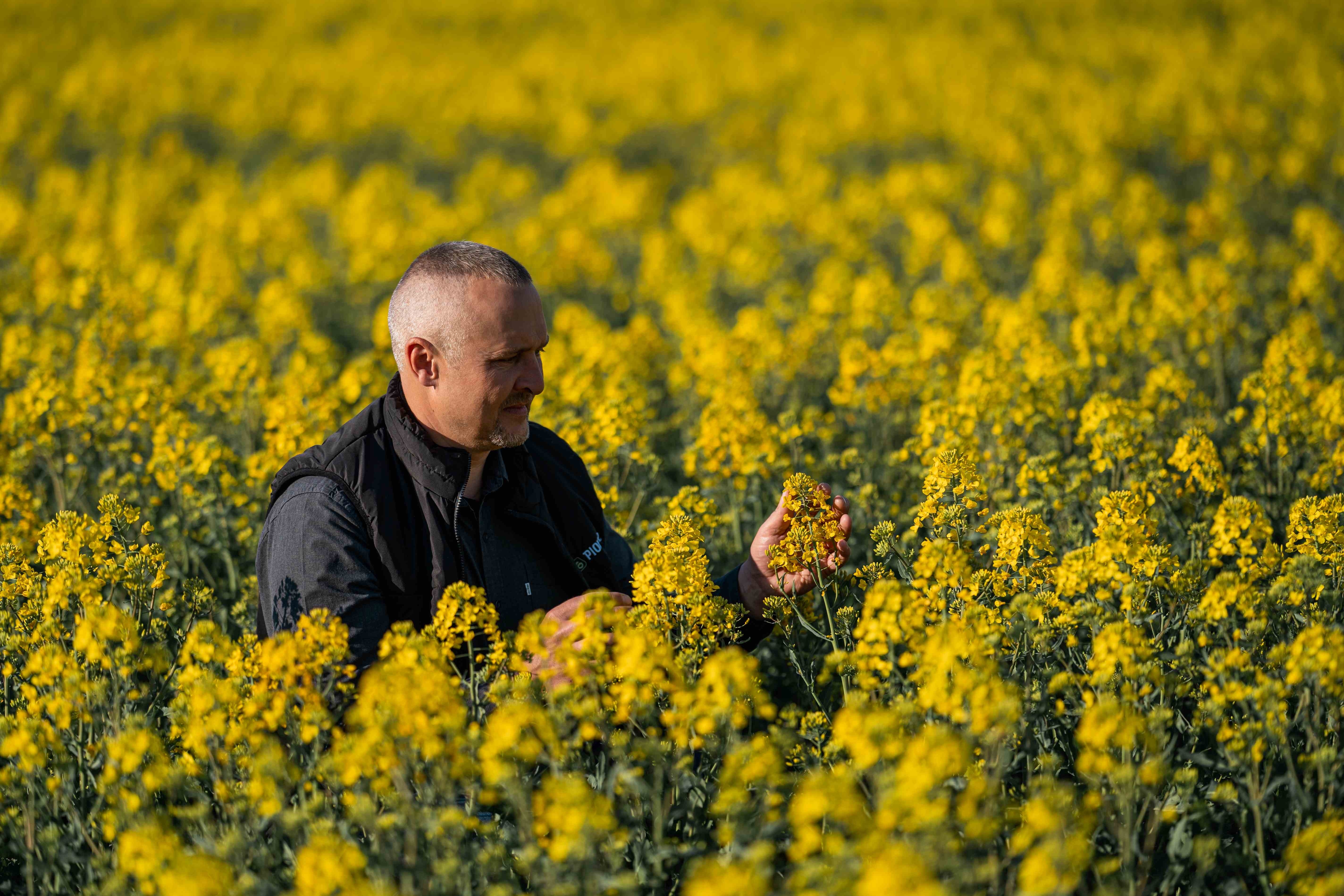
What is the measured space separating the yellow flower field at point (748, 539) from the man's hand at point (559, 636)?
0.10 m

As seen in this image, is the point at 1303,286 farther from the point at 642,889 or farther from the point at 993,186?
the point at 642,889

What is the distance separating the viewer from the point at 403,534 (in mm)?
3500

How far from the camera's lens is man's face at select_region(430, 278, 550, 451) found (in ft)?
11.2

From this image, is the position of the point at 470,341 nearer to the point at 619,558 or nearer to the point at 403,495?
the point at 403,495

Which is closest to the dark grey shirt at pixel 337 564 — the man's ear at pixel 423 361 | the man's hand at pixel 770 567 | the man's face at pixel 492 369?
the man's face at pixel 492 369

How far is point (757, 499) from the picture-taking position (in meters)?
5.30

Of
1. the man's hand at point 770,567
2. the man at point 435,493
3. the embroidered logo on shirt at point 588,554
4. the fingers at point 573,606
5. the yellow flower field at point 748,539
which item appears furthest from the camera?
the embroidered logo on shirt at point 588,554

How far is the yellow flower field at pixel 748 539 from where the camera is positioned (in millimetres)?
2553

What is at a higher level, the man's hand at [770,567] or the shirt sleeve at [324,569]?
the shirt sleeve at [324,569]

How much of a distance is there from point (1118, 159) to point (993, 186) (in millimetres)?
3597

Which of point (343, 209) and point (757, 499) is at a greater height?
point (343, 209)

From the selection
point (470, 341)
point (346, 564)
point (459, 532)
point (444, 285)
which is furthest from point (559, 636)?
point (444, 285)

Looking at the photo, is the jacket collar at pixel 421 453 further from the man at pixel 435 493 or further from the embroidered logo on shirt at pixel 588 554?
the embroidered logo on shirt at pixel 588 554

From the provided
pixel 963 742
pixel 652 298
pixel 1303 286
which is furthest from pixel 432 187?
pixel 963 742
